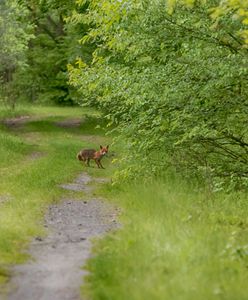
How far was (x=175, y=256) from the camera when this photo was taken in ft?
23.9

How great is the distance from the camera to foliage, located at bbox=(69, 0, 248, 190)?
12.5 meters

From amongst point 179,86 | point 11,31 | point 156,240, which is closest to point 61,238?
point 156,240

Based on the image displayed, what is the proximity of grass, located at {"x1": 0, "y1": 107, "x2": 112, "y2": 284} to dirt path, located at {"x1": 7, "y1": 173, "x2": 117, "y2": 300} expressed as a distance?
0.85 ft

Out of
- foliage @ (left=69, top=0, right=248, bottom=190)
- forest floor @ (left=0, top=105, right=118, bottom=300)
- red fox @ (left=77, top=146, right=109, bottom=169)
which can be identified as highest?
foliage @ (left=69, top=0, right=248, bottom=190)

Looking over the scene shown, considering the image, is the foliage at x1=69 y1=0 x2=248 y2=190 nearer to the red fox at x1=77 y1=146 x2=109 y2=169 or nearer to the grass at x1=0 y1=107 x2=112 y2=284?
the grass at x1=0 y1=107 x2=112 y2=284

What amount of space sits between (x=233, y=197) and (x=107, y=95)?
5.12 metres

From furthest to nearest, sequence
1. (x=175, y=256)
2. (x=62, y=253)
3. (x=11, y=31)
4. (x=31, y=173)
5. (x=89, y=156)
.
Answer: (x=11, y=31), (x=89, y=156), (x=31, y=173), (x=62, y=253), (x=175, y=256)

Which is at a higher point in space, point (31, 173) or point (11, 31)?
point (11, 31)

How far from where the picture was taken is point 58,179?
58.0 feet

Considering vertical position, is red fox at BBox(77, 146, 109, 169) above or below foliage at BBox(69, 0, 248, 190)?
below

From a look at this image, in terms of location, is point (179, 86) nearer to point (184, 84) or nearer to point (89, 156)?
point (184, 84)

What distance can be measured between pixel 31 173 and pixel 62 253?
377 inches

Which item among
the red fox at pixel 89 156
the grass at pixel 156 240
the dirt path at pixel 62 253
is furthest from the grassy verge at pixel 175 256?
the red fox at pixel 89 156

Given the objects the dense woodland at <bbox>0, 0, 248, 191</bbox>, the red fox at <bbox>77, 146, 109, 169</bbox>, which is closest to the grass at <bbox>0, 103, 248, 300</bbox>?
the dense woodland at <bbox>0, 0, 248, 191</bbox>
